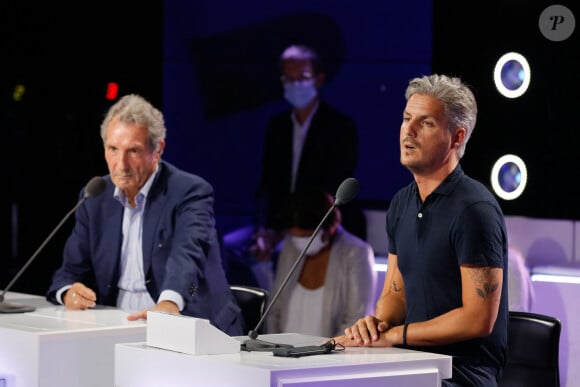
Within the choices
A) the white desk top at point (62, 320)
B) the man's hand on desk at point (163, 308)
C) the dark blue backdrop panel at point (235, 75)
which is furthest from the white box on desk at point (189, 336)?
the dark blue backdrop panel at point (235, 75)

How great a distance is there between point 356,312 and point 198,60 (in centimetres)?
212

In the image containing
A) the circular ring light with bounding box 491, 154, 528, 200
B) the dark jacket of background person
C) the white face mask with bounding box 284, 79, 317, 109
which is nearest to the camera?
the circular ring light with bounding box 491, 154, 528, 200

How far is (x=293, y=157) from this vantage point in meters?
6.52

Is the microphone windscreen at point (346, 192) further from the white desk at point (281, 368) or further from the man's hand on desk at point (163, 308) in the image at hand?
the man's hand on desk at point (163, 308)

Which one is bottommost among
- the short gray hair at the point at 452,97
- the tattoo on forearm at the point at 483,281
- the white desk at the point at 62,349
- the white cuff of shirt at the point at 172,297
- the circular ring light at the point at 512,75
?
the white desk at the point at 62,349

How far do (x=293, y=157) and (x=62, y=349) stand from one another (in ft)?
10.7

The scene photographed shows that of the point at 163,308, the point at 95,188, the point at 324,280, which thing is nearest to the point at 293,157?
the point at 324,280

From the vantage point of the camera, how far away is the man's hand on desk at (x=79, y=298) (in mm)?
3951

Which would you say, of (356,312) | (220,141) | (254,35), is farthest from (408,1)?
(356,312)

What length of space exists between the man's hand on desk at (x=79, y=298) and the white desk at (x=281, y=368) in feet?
3.36

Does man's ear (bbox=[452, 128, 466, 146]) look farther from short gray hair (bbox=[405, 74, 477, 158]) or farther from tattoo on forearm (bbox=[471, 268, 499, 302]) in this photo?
tattoo on forearm (bbox=[471, 268, 499, 302])

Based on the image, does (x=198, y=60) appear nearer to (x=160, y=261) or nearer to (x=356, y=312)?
(x=356, y=312)

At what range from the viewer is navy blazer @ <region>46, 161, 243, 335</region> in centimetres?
401

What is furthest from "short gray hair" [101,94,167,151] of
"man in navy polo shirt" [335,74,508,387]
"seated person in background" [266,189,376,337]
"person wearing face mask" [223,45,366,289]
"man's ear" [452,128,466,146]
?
"person wearing face mask" [223,45,366,289]
